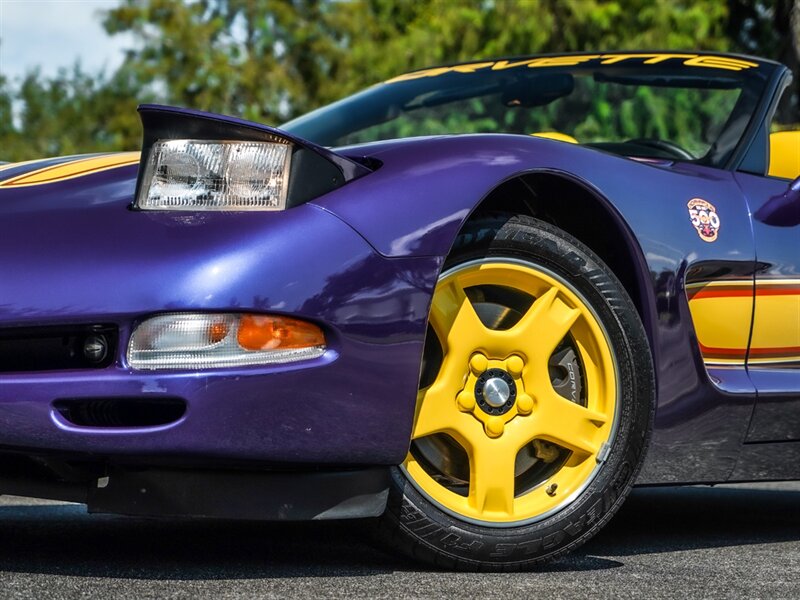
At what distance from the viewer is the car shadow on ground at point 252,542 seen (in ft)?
9.28

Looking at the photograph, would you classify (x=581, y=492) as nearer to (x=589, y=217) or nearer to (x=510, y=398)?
Result: (x=510, y=398)

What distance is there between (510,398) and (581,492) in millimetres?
275

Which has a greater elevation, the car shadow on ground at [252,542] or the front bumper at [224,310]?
the front bumper at [224,310]

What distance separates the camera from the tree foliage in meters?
25.7

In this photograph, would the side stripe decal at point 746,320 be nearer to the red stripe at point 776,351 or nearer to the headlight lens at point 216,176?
the red stripe at point 776,351

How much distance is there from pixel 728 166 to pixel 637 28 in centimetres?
2335

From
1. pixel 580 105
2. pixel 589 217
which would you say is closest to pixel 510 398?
pixel 589 217

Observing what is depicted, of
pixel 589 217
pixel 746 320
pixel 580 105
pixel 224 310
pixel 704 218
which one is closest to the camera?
pixel 224 310

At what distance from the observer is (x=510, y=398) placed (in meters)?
2.89

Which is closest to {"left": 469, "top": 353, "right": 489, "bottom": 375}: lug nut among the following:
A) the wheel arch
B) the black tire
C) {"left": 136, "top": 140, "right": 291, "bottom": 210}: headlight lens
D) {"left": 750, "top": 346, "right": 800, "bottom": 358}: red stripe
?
the black tire

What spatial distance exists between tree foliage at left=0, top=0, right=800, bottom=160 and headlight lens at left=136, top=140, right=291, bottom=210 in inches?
762

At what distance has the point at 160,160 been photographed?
8.75 feet

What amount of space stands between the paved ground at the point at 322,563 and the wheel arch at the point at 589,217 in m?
0.54

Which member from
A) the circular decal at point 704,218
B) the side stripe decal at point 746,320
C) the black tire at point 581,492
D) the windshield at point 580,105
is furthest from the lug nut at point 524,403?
the windshield at point 580,105
